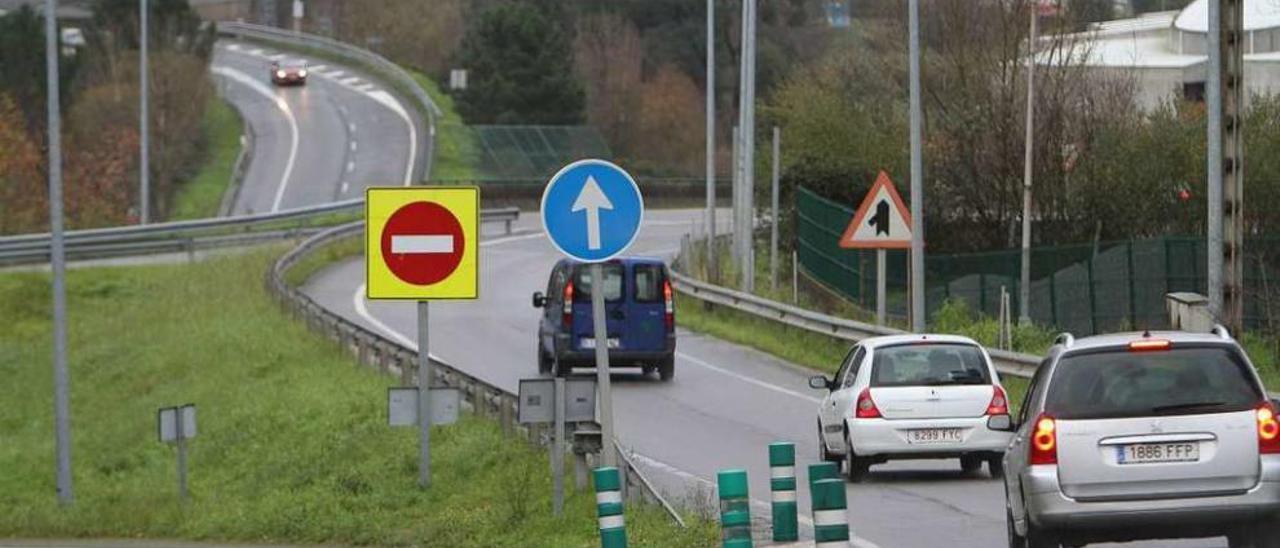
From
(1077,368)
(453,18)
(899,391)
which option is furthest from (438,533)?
(453,18)

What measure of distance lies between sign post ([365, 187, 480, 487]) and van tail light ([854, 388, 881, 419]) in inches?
170

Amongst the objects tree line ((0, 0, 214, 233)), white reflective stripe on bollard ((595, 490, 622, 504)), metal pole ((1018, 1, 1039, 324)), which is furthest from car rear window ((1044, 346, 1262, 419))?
tree line ((0, 0, 214, 233))

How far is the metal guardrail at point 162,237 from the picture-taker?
2276 inches

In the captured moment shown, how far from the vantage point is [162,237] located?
2493 inches

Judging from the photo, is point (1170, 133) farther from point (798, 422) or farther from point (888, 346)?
point (888, 346)

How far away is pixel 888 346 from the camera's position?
23.2m

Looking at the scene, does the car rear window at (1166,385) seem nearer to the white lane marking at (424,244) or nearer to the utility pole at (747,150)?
the white lane marking at (424,244)

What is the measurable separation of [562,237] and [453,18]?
11801 centimetres

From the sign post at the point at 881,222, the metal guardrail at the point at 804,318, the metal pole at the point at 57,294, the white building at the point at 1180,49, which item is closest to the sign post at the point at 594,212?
the metal guardrail at the point at 804,318

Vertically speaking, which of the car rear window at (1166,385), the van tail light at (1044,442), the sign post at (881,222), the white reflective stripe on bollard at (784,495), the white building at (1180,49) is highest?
the white building at (1180,49)

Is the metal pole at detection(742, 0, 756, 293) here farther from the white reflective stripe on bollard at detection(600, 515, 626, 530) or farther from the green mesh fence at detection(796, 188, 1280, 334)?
the white reflective stripe on bollard at detection(600, 515, 626, 530)

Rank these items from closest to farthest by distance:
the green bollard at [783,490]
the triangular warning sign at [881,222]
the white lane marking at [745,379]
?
the green bollard at [783,490]
the white lane marking at [745,379]
the triangular warning sign at [881,222]

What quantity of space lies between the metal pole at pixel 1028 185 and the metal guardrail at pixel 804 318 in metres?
3.28

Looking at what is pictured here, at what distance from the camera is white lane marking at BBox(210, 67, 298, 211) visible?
291 feet
